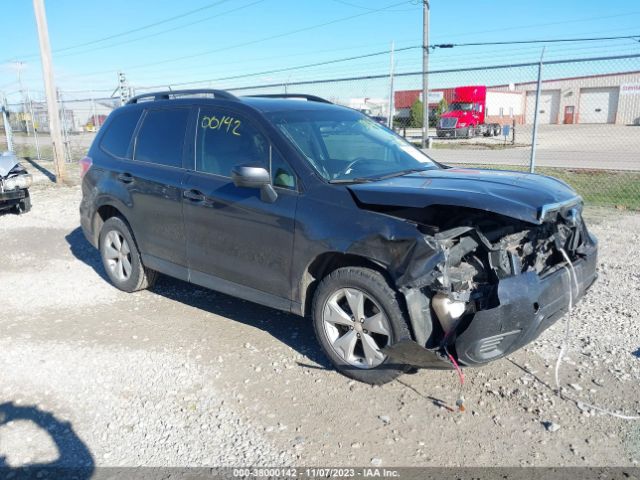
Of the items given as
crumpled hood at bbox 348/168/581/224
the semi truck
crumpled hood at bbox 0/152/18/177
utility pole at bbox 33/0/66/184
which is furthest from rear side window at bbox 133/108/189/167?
the semi truck

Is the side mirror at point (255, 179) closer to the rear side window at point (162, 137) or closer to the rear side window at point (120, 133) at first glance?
the rear side window at point (162, 137)

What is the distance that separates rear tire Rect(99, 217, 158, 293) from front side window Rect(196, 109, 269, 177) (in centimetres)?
136

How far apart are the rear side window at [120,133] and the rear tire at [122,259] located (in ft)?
2.32

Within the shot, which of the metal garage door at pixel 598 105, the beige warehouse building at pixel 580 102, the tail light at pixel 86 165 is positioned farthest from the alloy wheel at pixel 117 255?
the metal garage door at pixel 598 105

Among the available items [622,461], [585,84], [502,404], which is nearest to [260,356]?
[502,404]

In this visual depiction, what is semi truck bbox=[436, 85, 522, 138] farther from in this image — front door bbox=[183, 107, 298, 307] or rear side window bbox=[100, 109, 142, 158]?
front door bbox=[183, 107, 298, 307]

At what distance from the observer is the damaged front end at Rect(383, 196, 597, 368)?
3281 mm

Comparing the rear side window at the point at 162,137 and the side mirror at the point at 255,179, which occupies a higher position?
the rear side window at the point at 162,137

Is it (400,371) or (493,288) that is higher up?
(493,288)

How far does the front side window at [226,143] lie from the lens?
4375mm

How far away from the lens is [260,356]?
14.1ft

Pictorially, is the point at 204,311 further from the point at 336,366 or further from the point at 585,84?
the point at 585,84

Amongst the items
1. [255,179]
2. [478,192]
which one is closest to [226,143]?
[255,179]

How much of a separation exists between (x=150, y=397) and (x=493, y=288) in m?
2.33
